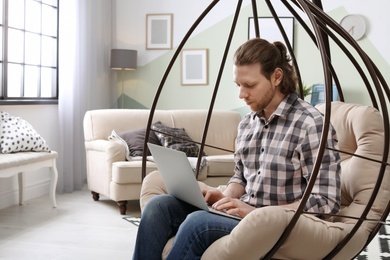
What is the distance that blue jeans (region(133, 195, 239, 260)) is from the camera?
75.7 inches

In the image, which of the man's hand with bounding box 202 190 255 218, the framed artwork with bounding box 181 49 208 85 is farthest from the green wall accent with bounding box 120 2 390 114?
the man's hand with bounding box 202 190 255 218

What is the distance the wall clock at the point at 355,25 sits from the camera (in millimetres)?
6398

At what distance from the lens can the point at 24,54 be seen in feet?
18.4

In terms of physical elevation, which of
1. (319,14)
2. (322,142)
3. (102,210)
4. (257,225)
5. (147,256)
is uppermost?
(319,14)

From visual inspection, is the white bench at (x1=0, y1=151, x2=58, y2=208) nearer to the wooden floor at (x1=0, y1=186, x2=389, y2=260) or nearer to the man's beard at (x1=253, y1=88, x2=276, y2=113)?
the wooden floor at (x1=0, y1=186, x2=389, y2=260)

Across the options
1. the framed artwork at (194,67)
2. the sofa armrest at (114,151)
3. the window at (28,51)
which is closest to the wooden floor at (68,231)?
the sofa armrest at (114,151)

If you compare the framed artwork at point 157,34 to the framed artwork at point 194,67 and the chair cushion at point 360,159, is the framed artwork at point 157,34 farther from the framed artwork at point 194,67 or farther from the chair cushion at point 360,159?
the chair cushion at point 360,159

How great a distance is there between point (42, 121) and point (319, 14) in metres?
4.05

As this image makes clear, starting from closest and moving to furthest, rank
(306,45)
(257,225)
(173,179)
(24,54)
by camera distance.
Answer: (257,225) < (173,179) < (24,54) < (306,45)

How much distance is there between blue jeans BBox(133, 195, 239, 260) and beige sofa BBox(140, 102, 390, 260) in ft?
0.14

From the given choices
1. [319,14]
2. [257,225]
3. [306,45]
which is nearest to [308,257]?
[257,225]

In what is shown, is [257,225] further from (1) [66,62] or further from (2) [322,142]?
(1) [66,62]

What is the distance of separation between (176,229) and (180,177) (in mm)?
236

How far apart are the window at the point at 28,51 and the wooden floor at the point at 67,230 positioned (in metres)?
0.98
